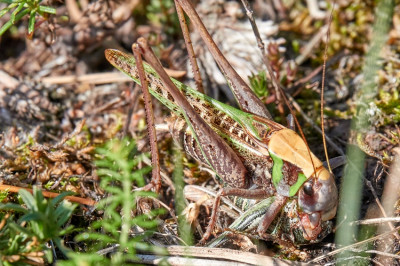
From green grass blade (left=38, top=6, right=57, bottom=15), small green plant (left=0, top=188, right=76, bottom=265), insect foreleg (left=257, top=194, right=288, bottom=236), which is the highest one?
green grass blade (left=38, top=6, right=57, bottom=15)

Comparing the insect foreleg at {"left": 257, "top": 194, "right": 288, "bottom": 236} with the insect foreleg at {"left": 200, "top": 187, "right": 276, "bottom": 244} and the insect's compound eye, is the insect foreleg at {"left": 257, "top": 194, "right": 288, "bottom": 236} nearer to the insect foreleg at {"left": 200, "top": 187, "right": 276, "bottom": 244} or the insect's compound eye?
the insect foreleg at {"left": 200, "top": 187, "right": 276, "bottom": 244}

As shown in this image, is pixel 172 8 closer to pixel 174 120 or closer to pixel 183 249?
pixel 174 120

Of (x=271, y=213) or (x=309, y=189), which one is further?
(x=271, y=213)

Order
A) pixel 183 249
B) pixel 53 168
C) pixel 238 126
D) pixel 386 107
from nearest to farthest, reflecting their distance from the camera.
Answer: pixel 183 249, pixel 238 126, pixel 53 168, pixel 386 107

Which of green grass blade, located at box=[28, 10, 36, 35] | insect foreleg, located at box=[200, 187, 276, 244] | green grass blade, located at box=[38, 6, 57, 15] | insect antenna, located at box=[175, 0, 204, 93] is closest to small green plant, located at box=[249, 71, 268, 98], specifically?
insect antenna, located at box=[175, 0, 204, 93]

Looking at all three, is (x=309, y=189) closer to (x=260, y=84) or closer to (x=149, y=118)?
(x=149, y=118)

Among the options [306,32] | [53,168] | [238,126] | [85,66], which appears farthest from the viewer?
[306,32]

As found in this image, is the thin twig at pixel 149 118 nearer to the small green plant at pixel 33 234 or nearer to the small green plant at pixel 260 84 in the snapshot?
the small green plant at pixel 33 234

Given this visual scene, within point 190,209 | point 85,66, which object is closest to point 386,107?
point 190,209

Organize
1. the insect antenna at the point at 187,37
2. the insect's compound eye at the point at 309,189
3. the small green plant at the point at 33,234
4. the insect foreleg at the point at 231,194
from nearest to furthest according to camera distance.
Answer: the small green plant at the point at 33,234
the insect's compound eye at the point at 309,189
the insect foreleg at the point at 231,194
the insect antenna at the point at 187,37

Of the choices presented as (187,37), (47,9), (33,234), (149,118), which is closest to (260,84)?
(187,37)

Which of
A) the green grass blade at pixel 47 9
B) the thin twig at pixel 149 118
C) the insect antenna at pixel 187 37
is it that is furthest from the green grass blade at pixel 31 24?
the insect antenna at pixel 187 37
